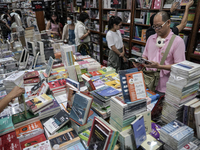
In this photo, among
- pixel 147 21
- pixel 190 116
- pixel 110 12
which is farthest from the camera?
pixel 110 12

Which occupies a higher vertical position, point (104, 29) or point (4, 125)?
point (104, 29)

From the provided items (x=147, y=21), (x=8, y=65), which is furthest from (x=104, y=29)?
(x=8, y=65)

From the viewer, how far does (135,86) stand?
124 cm

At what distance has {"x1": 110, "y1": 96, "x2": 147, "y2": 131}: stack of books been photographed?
119 centimetres

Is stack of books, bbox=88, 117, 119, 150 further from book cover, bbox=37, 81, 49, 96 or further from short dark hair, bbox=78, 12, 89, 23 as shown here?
short dark hair, bbox=78, 12, 89, 23

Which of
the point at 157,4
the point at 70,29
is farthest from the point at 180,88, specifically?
the point at 70,29

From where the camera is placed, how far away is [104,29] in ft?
17.4

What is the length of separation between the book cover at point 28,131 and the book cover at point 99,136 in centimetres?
59

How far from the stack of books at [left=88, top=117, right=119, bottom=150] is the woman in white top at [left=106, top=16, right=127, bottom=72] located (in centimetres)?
247

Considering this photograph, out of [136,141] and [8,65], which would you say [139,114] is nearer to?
[136,141]

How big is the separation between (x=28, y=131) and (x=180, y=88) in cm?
143

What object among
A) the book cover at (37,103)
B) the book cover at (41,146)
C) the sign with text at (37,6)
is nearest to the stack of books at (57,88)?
the book cover at (37,103)

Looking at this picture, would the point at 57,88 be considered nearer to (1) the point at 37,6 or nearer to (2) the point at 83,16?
(2) the point at 83,16

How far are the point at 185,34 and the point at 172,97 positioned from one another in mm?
2390
